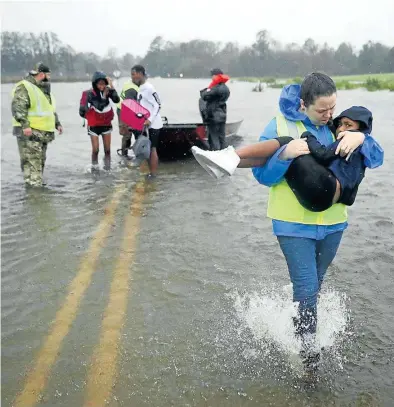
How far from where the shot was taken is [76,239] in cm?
554

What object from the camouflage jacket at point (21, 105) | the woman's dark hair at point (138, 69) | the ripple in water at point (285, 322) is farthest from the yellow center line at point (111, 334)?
the woman's dark hair at point (138, 69)

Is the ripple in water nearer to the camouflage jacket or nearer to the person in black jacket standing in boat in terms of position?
the camouflage jacket

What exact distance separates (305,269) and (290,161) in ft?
2.44

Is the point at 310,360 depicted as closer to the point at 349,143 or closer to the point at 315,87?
the point at 349,143

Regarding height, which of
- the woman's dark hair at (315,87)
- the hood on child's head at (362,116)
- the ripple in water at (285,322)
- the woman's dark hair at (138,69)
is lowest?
the ripple in water at (285,322)

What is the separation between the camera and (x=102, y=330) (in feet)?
11.8

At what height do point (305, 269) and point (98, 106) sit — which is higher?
point (98, 106)

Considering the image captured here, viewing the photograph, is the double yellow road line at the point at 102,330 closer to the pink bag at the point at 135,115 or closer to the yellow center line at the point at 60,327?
the yellow center line at the point at 60,327

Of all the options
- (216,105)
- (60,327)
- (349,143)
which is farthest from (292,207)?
(216,105)

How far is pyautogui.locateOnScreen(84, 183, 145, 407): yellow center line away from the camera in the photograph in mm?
2914

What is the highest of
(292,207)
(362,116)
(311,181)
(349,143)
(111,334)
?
(362,116)

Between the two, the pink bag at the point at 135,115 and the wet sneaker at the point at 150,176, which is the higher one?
the pink bag at the point at 135,115

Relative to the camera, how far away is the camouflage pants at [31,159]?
26.3 ft

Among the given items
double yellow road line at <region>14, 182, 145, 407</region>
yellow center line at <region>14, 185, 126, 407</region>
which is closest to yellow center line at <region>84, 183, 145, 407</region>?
double yellow road line at <region>14, 182, 145, 407</region>
